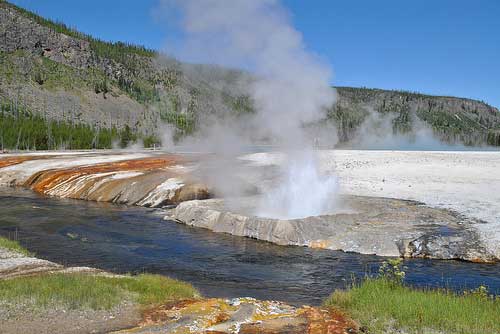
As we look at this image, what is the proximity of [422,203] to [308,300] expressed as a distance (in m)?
13.1

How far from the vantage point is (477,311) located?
8289 millimetres

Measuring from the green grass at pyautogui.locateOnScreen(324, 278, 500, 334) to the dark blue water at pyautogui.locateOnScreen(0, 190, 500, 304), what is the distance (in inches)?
80.9

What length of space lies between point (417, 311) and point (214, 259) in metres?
8.50

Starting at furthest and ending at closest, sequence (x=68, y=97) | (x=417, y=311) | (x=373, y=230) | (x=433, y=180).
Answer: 1. (x=68, y=97)
2. (x=433, y=180)
3. (x=373, y=230)
4. (x=417, y=311)

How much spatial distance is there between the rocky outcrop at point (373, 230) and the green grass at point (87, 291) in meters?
7.75

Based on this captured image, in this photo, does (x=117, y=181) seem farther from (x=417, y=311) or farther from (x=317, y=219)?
(x=417, y=311)

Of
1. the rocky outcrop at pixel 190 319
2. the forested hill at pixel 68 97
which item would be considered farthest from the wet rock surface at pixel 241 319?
the forested hill at pixel 68 97

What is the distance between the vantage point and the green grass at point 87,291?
8867 millimetres

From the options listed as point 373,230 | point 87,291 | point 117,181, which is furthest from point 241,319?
point 117,181

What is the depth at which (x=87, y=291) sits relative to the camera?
938 cm

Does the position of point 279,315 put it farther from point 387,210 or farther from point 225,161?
point 225,161

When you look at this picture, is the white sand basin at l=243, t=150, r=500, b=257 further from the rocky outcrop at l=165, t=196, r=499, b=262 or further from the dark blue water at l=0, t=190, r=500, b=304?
the dark blue water at l=0, t=190, r=500, b=304

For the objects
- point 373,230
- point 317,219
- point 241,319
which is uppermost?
point 317,219

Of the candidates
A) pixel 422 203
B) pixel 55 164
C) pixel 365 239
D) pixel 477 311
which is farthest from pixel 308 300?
pixel 55 164
